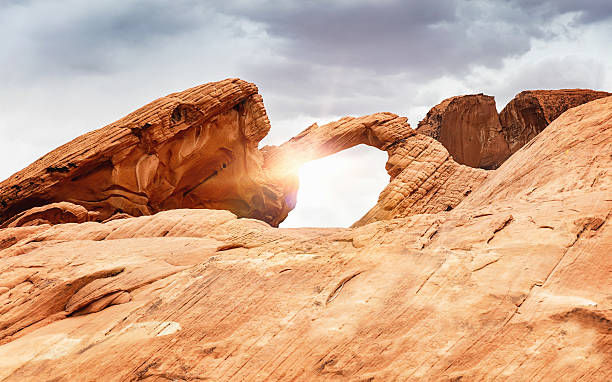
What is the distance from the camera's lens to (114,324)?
657 cm

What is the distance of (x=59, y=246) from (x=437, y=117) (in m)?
18.4

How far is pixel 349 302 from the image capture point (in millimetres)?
6172

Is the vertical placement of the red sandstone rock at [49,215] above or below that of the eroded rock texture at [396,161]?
above

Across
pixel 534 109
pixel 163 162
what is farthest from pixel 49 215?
pixel 534 109

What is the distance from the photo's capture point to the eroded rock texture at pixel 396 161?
1677 centimetres

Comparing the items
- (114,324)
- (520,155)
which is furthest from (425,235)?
(520,155)

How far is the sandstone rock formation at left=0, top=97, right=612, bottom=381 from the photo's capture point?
17.6 feet

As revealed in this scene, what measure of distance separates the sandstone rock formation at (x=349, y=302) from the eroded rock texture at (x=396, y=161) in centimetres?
807

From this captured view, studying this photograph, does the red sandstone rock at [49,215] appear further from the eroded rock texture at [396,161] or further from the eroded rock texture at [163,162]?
the eroded rock texture at [396,161]

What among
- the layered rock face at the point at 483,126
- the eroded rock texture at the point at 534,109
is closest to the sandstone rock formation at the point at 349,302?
the eroded rock texture at the point at 534,109

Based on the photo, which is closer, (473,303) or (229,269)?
(473,303)

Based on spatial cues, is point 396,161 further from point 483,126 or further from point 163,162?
point 163,162

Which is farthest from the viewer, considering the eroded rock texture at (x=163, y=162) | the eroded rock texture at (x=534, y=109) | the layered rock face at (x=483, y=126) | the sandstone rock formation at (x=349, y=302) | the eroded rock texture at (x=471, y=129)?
the eroded rock texture at (x=471, y=129)

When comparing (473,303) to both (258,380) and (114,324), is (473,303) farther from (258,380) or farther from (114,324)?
(114,324)
